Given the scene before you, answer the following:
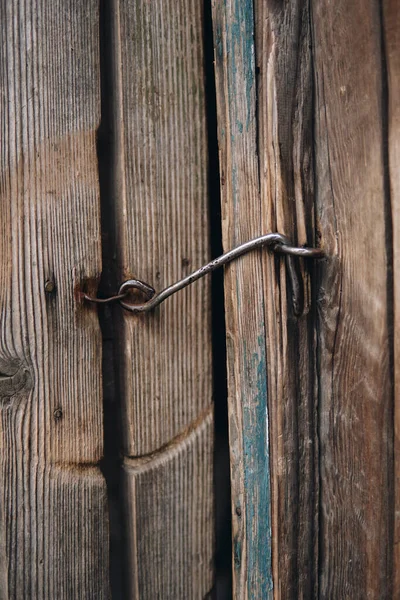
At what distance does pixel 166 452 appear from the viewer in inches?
32.6

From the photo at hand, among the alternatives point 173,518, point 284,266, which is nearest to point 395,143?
point 284,266

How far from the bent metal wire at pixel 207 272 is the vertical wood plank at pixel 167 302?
0.11ft

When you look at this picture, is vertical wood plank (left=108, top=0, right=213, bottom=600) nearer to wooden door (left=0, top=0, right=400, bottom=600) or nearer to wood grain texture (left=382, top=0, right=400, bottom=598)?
wooden door (left=0, top=0, right=400, bottom=600)

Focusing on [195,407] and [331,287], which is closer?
[331,287]

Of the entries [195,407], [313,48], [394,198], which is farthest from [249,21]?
[195,407]

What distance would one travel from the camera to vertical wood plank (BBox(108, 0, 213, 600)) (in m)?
A: 0.80

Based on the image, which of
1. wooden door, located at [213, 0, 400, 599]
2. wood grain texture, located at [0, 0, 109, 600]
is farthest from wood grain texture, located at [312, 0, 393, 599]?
wood grain texture, located at [0, 0, 109, 600]

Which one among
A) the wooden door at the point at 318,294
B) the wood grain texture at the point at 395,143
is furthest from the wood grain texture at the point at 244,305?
the wood grain texture at the point at 395,143

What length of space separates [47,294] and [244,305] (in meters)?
0.31

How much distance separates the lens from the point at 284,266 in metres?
0.71

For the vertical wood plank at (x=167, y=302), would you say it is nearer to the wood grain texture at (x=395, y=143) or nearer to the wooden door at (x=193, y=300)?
the wooden door at (x=193, y=300)

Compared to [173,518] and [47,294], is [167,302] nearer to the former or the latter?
[47,294]

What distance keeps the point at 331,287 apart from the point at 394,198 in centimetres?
15

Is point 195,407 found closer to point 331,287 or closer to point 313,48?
point 331,287
